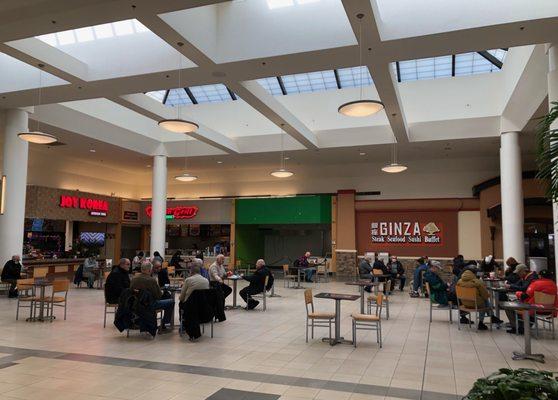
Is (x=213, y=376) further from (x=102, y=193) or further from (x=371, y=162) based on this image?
(x=102, y=193)

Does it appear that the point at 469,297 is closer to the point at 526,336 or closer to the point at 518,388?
the point at 526,336

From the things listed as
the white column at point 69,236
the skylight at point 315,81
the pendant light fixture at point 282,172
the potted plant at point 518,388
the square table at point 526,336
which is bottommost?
the square table at point 526,336

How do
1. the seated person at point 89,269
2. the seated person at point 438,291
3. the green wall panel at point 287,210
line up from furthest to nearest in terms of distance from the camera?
the green wall panel at point 287,210 < the seated person at point 89,269 < the seated person at point 438,291

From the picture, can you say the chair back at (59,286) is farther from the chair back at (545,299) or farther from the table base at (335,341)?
the chair back at (545,299)

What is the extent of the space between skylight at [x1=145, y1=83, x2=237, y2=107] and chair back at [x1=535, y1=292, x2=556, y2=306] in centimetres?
1258

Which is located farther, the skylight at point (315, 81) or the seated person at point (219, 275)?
the skylight at point (315, 81)

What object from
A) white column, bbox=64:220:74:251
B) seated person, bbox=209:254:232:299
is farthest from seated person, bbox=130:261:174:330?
white column, bbox=64:220:74:251

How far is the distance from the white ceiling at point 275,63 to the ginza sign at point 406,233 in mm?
3282

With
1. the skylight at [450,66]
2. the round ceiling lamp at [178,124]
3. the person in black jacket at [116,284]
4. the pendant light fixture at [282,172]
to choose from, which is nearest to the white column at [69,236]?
the pendant light fixture at [282,172]

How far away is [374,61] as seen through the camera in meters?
8.30

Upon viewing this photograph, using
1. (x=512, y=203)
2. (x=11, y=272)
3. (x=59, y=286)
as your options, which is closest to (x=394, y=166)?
(x=512, y=203)

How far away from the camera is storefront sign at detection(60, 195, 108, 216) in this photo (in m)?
16.9

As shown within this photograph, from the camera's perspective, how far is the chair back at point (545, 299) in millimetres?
6664

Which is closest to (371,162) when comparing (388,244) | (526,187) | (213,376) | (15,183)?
(388,244)
